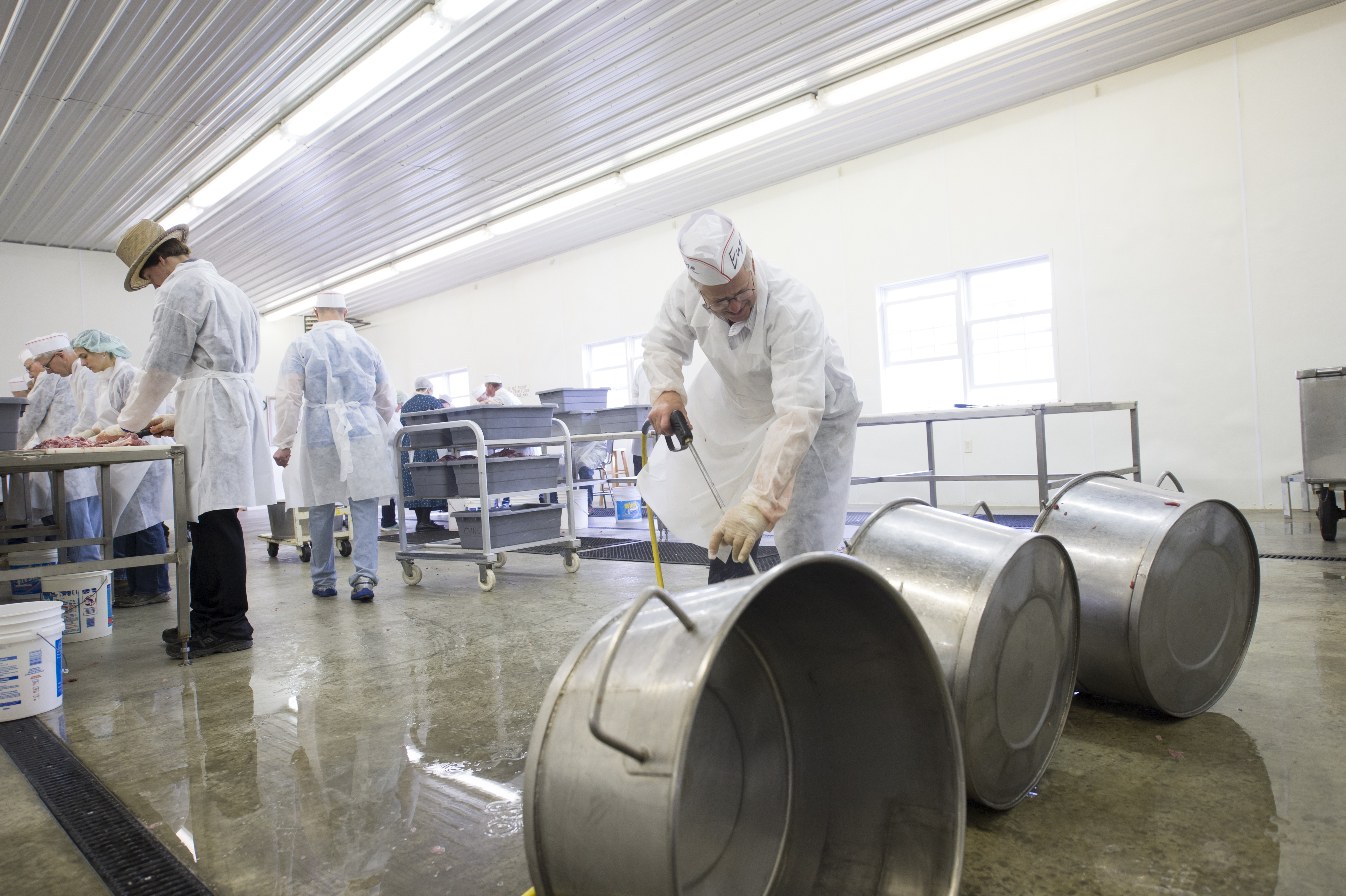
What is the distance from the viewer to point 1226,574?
5.69 feet

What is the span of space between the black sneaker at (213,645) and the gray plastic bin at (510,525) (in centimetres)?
133

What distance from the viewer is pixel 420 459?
18.8ft

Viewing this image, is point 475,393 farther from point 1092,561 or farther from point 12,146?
point 1092,561

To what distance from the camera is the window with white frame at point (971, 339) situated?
6398mm

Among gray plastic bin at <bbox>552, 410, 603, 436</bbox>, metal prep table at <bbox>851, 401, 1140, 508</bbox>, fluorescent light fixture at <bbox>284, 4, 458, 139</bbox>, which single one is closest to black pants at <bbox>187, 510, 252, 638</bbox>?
metal prep table at <bbox>851, 401, 1140, 508</bbox>

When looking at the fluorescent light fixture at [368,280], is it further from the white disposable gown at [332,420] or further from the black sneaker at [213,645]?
the black sneaker at [213,645]

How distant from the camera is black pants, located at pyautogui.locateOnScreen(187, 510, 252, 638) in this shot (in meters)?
2.80

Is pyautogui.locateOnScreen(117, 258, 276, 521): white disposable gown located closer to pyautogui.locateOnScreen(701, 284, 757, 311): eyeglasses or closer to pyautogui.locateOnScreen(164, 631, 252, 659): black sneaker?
pyautogui.locateOnScreen(164, 631, 252, 659): black sneaker

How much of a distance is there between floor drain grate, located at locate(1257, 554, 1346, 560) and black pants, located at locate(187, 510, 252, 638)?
4.40 m

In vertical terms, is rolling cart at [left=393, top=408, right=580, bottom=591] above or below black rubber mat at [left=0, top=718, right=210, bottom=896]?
above

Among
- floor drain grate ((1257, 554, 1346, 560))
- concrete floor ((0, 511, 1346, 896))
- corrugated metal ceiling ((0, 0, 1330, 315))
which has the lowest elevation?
floor drain grate ((1257, 554, 1346, 560))

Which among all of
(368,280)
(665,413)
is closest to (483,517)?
(665,413)

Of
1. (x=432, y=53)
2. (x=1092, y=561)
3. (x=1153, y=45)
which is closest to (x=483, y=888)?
(x=1092, y=561)

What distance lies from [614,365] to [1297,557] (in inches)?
291
